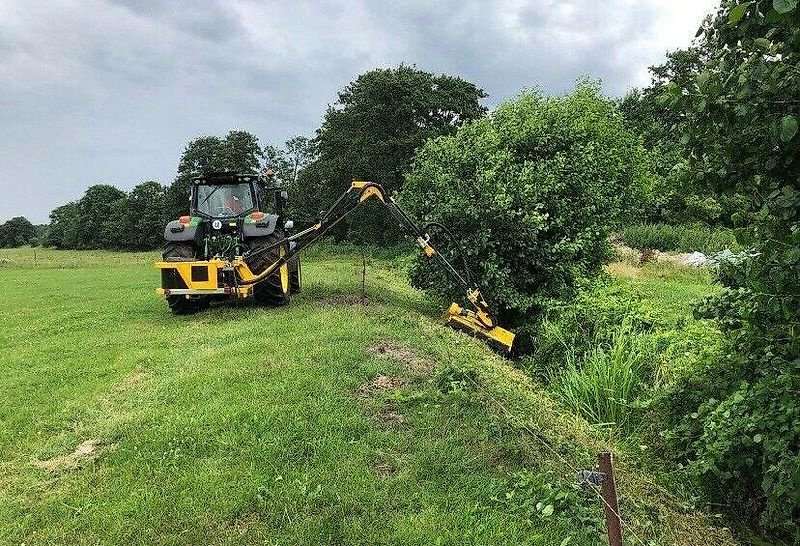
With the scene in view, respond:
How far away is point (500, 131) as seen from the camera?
1192 cm

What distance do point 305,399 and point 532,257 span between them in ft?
20.1

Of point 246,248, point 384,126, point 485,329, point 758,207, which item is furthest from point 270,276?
point 384,126

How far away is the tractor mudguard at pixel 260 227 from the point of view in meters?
10.5

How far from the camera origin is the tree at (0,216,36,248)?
78.2 meters

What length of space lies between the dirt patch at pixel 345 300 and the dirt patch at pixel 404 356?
11.2 ft

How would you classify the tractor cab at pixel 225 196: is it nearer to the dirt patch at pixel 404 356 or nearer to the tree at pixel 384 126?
the dirt patch at pixel 404 356

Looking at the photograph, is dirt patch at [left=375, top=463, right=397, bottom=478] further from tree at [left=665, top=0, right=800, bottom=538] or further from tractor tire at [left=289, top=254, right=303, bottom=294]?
tractor tire at [left=289, top=254, right=303, bottom=294]

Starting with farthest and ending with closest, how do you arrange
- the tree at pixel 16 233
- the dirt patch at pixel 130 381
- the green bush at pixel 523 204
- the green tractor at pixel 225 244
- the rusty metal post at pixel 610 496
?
the tree at pixel 16 233
the green bush at pixel 523 204
the green tractor at pixel 225 244
the dirt patch at pixel 130 381
the rusty metal post at pixel 610 496

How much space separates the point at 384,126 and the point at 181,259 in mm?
23060

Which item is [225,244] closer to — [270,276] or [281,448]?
[270,276]

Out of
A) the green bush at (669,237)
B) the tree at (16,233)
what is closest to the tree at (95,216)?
the tree at (16,233)

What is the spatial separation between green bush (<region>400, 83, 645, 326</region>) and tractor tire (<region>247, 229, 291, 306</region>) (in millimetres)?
2645

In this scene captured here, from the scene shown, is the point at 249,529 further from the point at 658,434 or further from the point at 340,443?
the point at 658,434

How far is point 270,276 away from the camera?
405 inches
